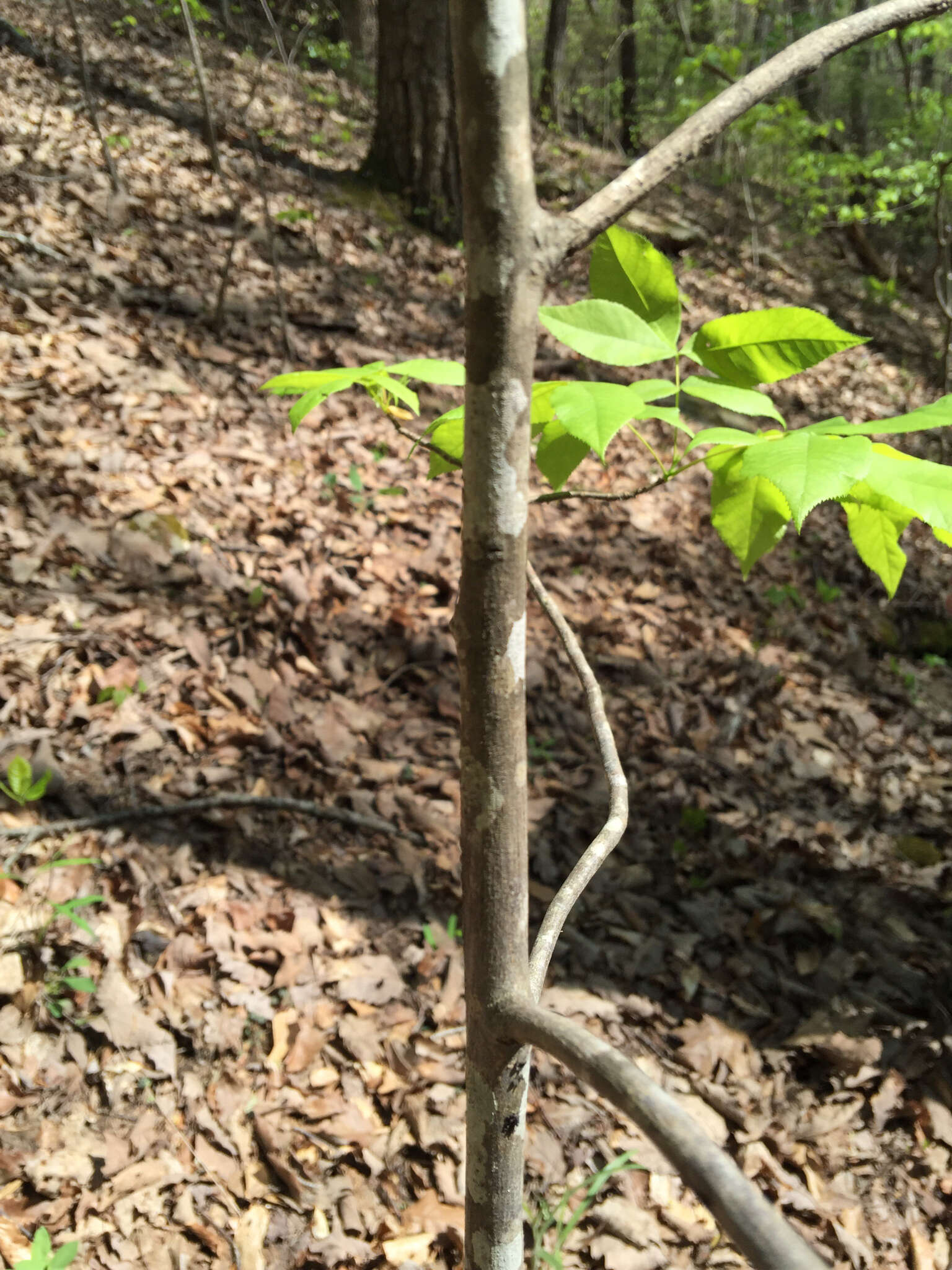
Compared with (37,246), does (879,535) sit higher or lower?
lower

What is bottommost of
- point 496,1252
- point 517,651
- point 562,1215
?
point 562,1215

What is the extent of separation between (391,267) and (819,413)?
4.28m

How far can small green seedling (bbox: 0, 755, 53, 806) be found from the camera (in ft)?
8.13

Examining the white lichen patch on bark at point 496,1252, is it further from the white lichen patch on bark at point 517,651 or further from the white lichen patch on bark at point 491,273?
the white lichen patch on bark at point 491,273

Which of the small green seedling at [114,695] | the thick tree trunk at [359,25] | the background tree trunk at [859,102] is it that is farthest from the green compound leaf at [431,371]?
the background tree trunk at [859,102]

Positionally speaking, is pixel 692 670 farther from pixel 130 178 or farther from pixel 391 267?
pixel 130 178

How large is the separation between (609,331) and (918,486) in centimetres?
30

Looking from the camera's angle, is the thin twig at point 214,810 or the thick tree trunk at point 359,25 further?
the thick tree trunk at point 359,25

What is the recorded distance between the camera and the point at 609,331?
2.35ft

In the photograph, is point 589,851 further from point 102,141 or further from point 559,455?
point 102,141

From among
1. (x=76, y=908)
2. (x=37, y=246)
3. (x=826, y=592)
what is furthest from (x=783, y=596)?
(x=37, y=246)

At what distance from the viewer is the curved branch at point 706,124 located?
0.63 meters

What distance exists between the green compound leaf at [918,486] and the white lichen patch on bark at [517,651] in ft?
1.02

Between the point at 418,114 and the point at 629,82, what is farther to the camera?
the point at 629,82
